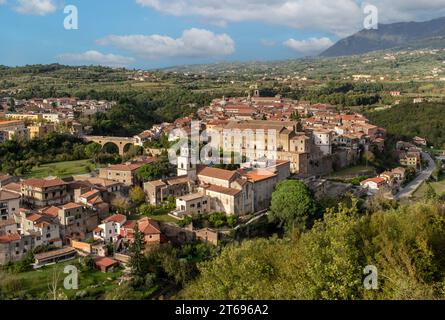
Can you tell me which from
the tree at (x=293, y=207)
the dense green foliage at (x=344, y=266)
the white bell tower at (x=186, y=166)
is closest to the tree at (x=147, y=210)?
the white bell tower at (x=186, y=166)

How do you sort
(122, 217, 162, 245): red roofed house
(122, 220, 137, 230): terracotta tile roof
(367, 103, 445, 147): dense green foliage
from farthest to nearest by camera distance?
(367, 103, 445, 147): dense green foliage → (122, 220, 137, 230): terracotta tile roof → (122, 217, 162, 245): red roofed house

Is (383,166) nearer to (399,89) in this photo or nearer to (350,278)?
(350,278)

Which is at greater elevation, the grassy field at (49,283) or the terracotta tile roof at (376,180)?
the terracotta tile roof at (376,180)

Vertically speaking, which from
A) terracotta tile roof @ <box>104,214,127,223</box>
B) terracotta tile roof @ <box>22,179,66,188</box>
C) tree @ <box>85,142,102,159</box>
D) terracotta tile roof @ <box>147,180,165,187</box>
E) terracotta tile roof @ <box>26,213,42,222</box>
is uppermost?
tree @ <box>85,142,102,159</box>

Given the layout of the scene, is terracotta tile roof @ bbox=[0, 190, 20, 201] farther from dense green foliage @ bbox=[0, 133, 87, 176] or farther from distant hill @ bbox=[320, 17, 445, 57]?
distant hill @ bbox=[320, 17, 445, 57]

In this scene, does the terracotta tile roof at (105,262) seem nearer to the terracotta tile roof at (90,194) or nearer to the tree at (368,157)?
the terracotta tile roof at (90,194)

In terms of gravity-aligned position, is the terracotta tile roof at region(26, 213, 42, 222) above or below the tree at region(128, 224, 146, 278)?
→ above

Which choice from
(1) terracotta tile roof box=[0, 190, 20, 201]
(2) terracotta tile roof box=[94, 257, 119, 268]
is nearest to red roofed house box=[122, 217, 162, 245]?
(2) terracotta tile roof box=[94, 257, 119, 268]

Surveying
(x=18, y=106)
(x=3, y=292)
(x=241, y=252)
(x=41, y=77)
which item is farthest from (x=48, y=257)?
(x=41, y=77)
